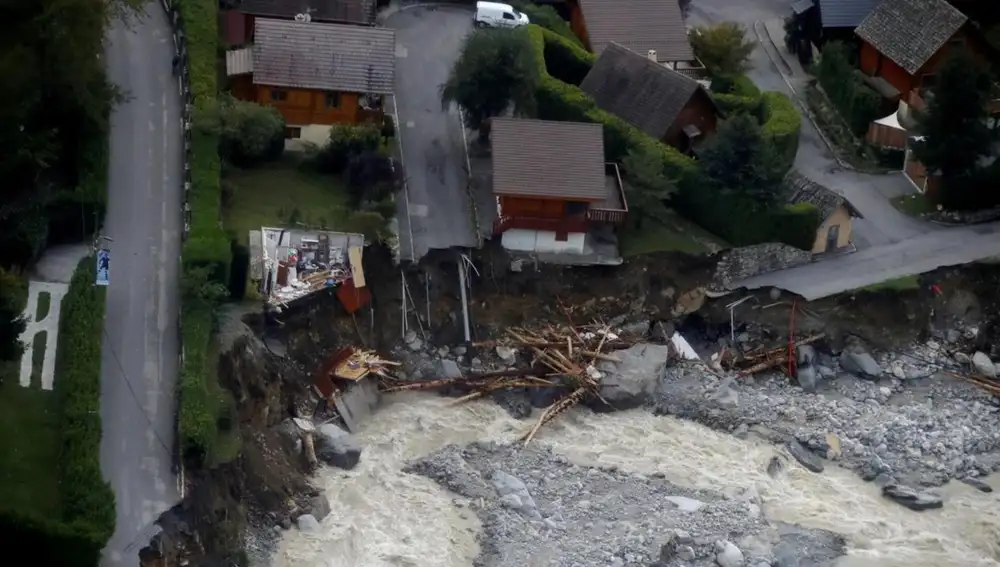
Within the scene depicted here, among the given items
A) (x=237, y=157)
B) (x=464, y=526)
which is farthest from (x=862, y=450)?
(x=237, y=157)

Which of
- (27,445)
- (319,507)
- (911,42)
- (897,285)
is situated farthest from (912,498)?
(27,445)

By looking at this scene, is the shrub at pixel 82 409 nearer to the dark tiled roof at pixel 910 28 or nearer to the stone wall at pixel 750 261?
the stone wall at pixel 750 261

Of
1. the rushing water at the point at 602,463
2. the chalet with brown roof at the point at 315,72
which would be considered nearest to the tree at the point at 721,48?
the chalet with brown roof at the point at 315,72

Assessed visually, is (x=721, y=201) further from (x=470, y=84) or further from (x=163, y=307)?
(x=163, y=307)

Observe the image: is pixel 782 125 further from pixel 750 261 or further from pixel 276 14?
pixel 276 14

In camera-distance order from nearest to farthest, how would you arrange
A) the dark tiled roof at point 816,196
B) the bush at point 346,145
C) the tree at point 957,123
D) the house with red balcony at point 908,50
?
1. the bush at point 346,145
2. the dark tiled roof at point 816,196
3. the tree at point 957,123
4. the house with red balcony at point 908,50
